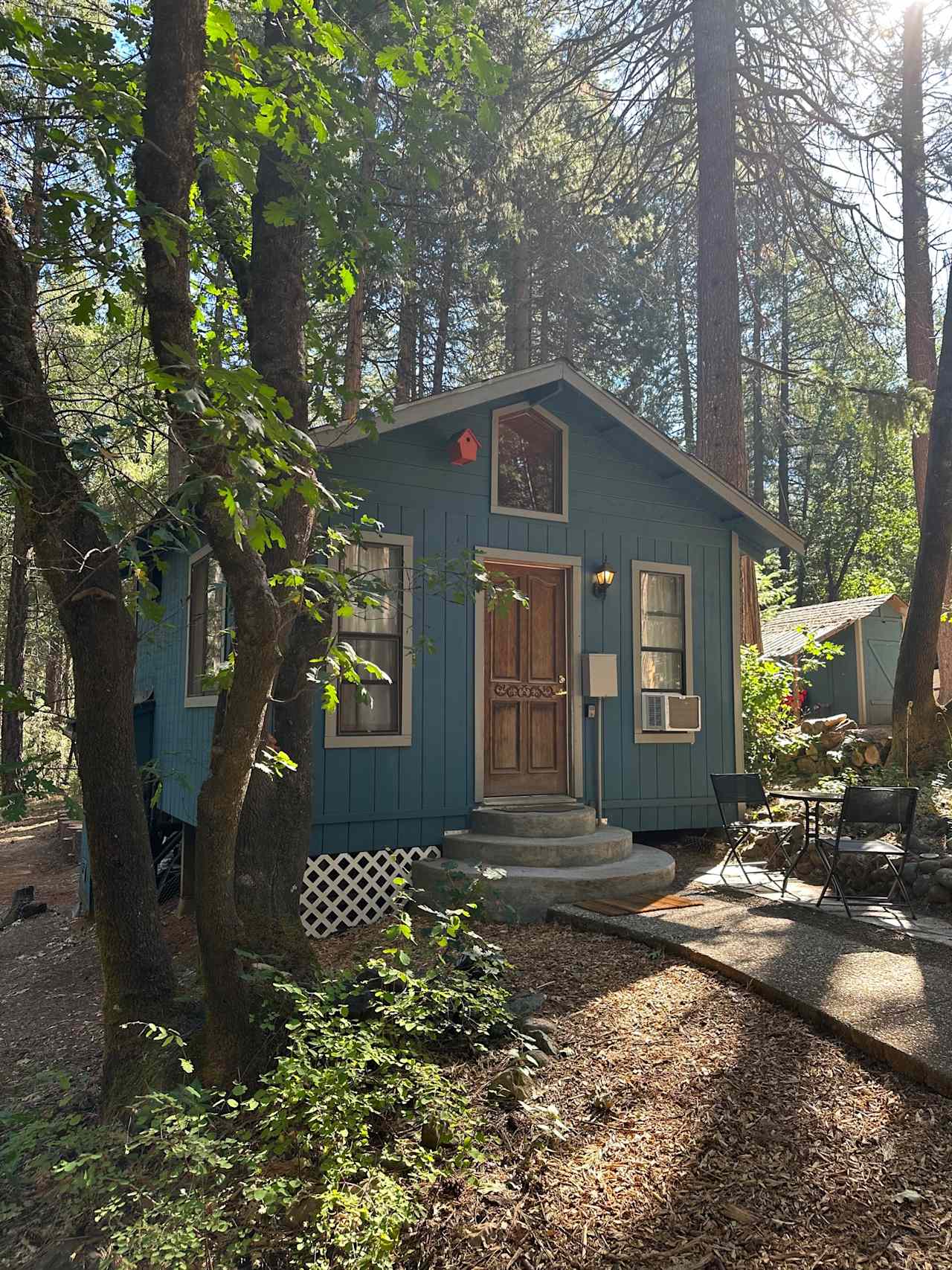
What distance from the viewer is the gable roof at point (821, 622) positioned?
1722cm

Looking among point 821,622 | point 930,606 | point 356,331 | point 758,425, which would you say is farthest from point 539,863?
point 758,425

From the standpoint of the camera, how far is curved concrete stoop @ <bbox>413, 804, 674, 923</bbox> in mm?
5816

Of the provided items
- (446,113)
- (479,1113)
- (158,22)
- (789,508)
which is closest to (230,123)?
(158,22)

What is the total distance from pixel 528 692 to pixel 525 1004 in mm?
3696

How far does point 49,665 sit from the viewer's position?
23078mm

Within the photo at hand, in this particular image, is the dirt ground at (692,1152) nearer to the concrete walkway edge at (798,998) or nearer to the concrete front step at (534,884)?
the concrete walkway edge at (798,998)

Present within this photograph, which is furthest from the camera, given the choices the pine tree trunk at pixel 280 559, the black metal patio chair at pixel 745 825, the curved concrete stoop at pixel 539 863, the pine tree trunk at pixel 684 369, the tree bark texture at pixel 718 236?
the pine tree trunk at pixel 684 369

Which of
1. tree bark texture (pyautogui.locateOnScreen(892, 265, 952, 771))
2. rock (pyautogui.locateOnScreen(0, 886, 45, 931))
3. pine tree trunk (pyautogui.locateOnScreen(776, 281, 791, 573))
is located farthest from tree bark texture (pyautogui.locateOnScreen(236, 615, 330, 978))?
pine tree trunk (pyautogui.locateOnScreen(776, 281, 791, 573))

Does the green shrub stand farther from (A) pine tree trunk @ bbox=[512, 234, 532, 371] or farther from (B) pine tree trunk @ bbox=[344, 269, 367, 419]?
(A) pine tree trunk @ bbox=[512, 234, 532, 371]

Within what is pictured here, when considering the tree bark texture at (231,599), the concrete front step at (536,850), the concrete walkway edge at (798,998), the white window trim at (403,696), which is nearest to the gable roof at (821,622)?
the concrete front step at (536,850)

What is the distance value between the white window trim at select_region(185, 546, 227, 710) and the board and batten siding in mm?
90

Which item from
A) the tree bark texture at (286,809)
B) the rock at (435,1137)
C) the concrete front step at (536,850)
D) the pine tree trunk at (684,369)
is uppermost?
the pine tree trunk at (684,369)

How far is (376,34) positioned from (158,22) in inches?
56.3

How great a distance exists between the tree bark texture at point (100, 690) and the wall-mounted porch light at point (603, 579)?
474 centimetres
